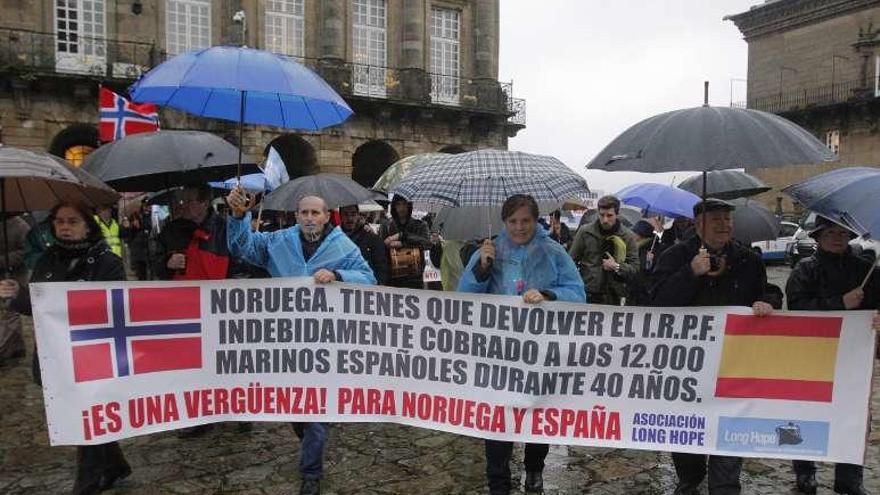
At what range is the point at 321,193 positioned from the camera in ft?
23.6

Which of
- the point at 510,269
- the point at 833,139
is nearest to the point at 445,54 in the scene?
the point at 833,139

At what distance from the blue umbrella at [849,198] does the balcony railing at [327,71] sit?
22.0 m

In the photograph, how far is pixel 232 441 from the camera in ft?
19.3

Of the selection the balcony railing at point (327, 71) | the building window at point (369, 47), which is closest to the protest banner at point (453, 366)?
the balcony railing at point (327, 71)

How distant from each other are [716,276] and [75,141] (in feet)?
79.7

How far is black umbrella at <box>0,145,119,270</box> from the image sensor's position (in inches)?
164

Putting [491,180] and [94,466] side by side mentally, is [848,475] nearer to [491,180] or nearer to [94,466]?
[491,180]

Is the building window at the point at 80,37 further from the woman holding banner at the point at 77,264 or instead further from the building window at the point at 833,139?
the building window at the point at 833,139

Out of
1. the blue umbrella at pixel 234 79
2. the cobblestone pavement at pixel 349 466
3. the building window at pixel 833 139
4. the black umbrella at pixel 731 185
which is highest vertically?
the building window at pixel 833 139

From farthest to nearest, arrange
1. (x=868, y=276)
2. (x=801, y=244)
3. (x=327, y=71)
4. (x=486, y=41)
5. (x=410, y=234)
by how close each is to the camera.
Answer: (x=486, y=41) < (x=327, y=71) < (x=801, y=244) < (x=410, y=234) < (x=868, y=276)

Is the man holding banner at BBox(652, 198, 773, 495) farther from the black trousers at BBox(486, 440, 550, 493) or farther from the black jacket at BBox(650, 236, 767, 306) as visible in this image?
the black trousers at BBox(486, 440, 550, 493)

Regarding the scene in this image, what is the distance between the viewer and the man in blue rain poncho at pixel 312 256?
4.58 meters

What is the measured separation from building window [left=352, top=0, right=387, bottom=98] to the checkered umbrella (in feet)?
71.6

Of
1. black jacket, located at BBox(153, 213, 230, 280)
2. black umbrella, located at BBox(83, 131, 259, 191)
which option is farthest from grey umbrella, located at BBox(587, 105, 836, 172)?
black umbrella, located at BBox(83, 131, 259, 191)
